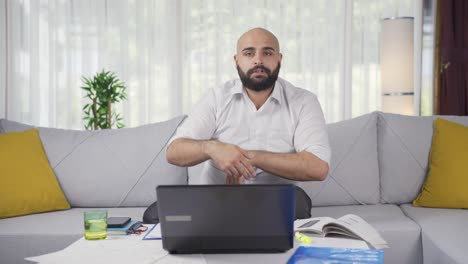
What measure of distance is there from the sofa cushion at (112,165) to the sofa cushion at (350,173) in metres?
0.69

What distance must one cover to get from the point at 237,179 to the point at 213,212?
659mm

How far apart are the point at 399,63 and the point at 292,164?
7.04ft

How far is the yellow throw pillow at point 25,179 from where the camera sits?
2.65 metres

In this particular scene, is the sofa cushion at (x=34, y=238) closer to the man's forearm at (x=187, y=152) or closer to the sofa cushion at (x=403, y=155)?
the man's forearm at (x=187, y=152)

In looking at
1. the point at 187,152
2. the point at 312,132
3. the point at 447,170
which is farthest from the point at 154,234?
the point at 447,170

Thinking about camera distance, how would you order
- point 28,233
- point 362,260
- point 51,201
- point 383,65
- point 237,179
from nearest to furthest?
point 362,260, point 237,179, point 28,233, point 51,201, point 383,65

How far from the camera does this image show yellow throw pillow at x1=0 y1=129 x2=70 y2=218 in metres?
2.65

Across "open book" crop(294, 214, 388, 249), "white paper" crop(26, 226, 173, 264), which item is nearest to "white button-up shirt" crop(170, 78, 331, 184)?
"open book" crop(294, 214, 388, 249)

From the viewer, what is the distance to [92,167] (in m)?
Answer: 2.91

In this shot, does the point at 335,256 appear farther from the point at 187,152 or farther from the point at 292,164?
the point at 187,152

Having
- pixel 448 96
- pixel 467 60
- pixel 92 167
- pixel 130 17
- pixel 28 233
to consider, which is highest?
pixel 130 17

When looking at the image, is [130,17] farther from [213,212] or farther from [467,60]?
[213,212]

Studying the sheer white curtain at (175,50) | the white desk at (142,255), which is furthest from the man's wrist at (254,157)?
the sheer white curtain at (175,50)

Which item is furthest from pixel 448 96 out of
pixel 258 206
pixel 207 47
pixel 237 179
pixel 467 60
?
pixel 258 206
